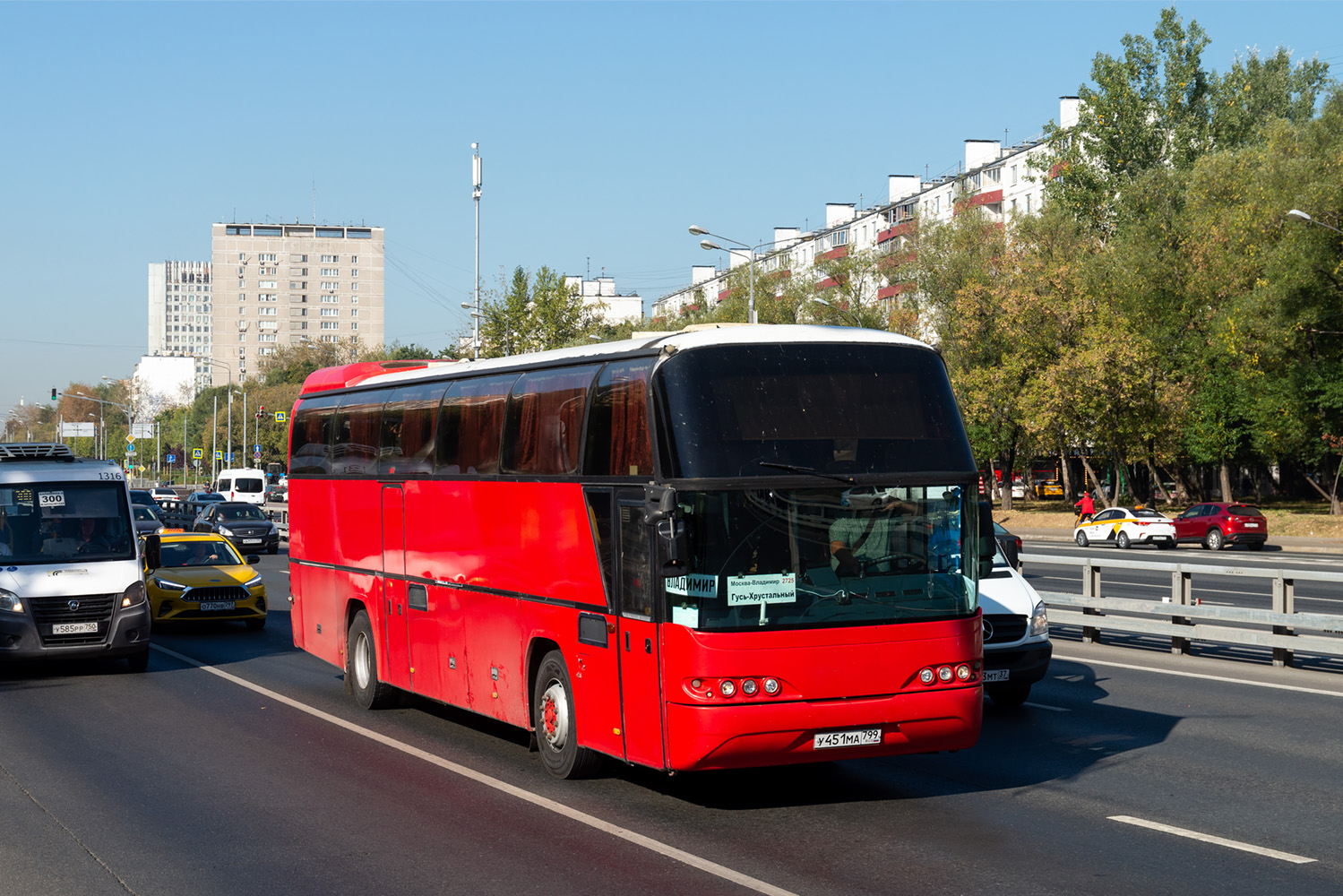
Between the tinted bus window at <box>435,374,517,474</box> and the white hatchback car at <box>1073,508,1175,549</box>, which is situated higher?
the tinted bus window at <box>435,374,517,474</box>

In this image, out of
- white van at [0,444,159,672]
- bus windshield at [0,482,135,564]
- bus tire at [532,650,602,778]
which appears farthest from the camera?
bus windshield at [0,482,135,564]

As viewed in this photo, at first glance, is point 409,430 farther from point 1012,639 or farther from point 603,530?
point 1012,639

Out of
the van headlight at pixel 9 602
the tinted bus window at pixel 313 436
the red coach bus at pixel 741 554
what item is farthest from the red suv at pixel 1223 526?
the red coach bus at pixel 741 554

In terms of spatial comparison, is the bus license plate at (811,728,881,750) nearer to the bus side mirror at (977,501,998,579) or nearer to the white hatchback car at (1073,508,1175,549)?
the bus side mirror at (977,501,998,579)

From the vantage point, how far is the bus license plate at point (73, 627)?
15133 millimetres

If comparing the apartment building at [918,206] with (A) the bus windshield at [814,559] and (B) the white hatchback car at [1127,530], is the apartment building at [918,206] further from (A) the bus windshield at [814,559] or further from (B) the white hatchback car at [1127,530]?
(A) the bus windshield at [814,559]

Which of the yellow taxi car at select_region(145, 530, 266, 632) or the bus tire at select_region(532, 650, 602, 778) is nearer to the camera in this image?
the bus tire at select_region(532, 650, 602, 778)

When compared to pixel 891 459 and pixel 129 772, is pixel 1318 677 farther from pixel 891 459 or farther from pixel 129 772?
pixel 129 772

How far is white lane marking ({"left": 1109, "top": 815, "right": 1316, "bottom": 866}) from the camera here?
289 inches

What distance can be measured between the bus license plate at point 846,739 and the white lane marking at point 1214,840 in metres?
1.49

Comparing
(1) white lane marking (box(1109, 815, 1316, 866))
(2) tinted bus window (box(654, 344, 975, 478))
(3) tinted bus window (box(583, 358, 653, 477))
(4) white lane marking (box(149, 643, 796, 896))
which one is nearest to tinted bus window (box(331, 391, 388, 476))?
(4) white lane marking (box(149, 643, 796, 896))

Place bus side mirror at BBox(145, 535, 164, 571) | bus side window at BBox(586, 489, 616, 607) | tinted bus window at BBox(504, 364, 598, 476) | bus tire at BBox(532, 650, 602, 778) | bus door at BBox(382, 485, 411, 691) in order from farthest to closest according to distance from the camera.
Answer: bus side mirror at BBox(145, 535, 164, 571) → bus door at BBox(382, 485, 411, 691) → tinted bus window at BBox(504, 364, 598, 476) → bus tire at BBox(532, 650, 602, 778) → bus side window at BBox(586, 489, 616, 607)

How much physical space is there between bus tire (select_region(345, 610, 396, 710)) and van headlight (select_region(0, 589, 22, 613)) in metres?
3.95

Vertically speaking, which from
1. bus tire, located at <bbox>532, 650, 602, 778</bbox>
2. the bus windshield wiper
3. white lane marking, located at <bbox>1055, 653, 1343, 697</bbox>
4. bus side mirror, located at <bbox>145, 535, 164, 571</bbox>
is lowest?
white lane marking, located at <bbox>1055, 653, 1343, 697</bbox>
